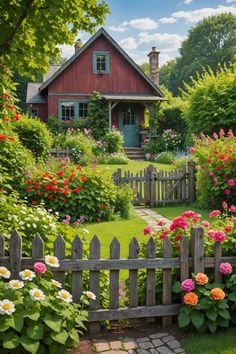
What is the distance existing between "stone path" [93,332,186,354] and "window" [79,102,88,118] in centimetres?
2279

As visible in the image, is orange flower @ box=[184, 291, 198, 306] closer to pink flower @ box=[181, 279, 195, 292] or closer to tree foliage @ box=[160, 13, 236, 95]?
pink flower @ box=[181, 279, 195, 292]

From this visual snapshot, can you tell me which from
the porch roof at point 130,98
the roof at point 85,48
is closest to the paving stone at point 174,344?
the porch roof at point 130,98

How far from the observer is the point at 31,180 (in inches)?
357

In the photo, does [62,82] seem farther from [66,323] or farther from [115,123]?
[66,323]

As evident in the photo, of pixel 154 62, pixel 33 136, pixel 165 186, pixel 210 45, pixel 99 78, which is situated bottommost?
pixel 165 186

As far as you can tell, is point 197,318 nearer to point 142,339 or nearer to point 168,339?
point 168,339

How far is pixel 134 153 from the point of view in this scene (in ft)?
78.5

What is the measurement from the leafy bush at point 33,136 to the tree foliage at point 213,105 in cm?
618

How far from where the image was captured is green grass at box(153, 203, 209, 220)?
10145 mm

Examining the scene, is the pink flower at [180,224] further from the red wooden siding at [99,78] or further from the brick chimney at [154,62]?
the brick chimney at [154,62]

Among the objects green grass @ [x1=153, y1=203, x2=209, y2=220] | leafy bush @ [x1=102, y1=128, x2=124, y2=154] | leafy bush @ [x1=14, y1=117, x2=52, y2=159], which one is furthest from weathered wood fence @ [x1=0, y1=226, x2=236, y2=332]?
leafy bush @ [x1=102, y1=128, x2=124, y2=154]

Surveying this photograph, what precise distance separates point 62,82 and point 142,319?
74.3ft

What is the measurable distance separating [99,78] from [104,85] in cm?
51

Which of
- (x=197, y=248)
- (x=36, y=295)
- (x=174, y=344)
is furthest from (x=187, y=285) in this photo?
(x=36, y=295)
